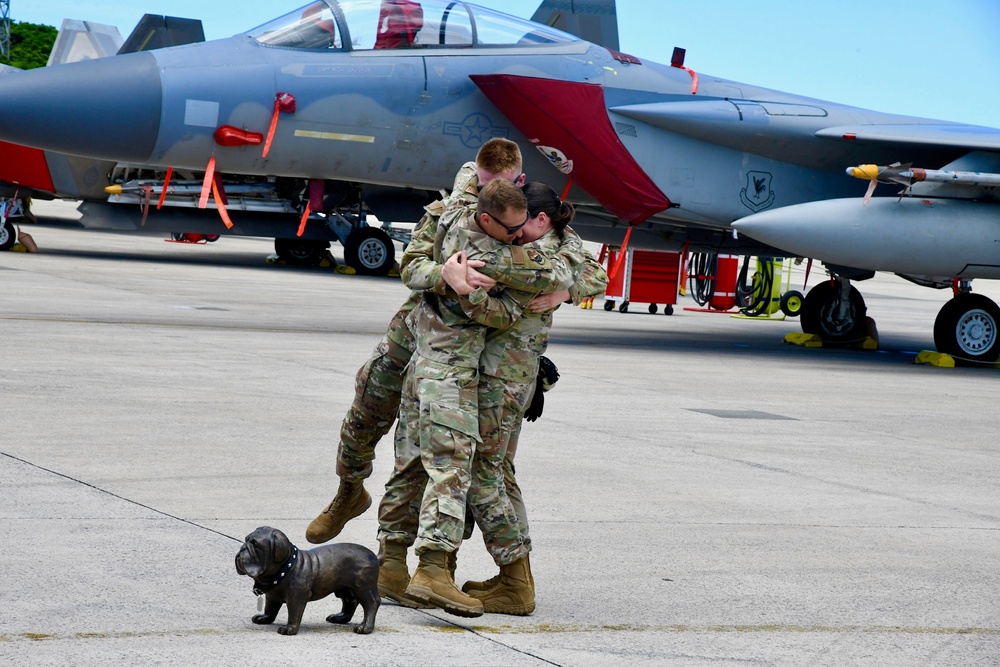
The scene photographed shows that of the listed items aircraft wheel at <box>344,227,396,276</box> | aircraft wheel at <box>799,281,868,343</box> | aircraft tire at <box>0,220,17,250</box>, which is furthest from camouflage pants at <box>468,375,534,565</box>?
aircraft tire at <box>0,220,17,250</box>

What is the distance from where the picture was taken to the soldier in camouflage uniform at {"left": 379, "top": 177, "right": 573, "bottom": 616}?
3.85 meters

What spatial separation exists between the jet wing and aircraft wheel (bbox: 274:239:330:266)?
14.2 metres

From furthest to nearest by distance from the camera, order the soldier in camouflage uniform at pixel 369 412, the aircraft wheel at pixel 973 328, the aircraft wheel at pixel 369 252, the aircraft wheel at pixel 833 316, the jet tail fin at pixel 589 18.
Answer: the aircraft wheel at pixel 369 252, the jet tail fin at pixel 589 18, the aircraft wheel at pixel 833 316, the aircraft wheel at pixel 973 328, the soldier in camouflage uniform at pixel 369 412

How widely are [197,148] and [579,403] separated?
4.54 metres

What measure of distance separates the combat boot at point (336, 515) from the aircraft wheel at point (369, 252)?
730 inches

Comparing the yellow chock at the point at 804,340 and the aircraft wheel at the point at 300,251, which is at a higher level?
the aircraft wheel at the point at 300,251

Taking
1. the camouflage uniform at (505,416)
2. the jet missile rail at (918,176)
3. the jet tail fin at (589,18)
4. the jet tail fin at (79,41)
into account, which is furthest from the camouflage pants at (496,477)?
the jet tail fin at (79,41)

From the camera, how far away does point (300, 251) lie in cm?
2503

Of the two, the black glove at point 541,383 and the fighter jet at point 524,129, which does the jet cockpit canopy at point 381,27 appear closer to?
the fighter jet at point 524,129

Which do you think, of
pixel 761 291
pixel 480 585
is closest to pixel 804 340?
pixel 761 291

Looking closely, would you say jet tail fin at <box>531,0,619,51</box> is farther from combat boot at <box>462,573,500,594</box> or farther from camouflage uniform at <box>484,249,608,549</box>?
combat boot at <box>462,573,500,594</box>

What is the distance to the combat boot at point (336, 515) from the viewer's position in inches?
174

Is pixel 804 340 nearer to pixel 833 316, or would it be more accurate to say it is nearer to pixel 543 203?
pixel 833 316

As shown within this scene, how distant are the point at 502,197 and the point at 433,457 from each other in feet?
2.92
